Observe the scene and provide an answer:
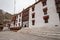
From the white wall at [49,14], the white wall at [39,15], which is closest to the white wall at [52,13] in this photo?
the white wall at [49,14]

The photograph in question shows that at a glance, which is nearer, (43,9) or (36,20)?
(43,9)

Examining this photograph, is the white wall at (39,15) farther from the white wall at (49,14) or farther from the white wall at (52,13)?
the white wall at (52,13)

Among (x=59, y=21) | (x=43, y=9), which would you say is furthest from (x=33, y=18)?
(x=59, y=21)

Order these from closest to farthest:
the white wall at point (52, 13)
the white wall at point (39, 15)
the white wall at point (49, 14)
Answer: the white wall at point (52, 13) < the white wall at point (49, 14) < the white wall at point (39, 15)

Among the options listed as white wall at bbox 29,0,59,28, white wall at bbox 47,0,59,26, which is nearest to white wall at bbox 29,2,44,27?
white wall at bbox 29,0,59,28

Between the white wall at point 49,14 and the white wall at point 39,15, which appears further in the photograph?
the white wall at point 39,15

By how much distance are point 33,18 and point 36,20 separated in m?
3.11

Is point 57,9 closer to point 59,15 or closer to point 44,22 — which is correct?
point 59,15

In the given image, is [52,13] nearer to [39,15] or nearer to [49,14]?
[49,14]

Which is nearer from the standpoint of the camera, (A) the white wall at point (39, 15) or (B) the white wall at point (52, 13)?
(B) the white wall at point (52, 13)

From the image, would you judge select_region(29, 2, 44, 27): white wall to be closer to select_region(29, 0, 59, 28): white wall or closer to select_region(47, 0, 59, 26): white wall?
select_region(29, 0, 59, 28): white wall

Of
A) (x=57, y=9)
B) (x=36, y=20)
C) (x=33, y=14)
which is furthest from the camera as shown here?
(x=33, y=14)

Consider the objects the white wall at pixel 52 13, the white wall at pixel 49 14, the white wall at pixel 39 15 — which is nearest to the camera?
the white wall at pixel 52 13

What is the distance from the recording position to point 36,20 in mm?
40562
